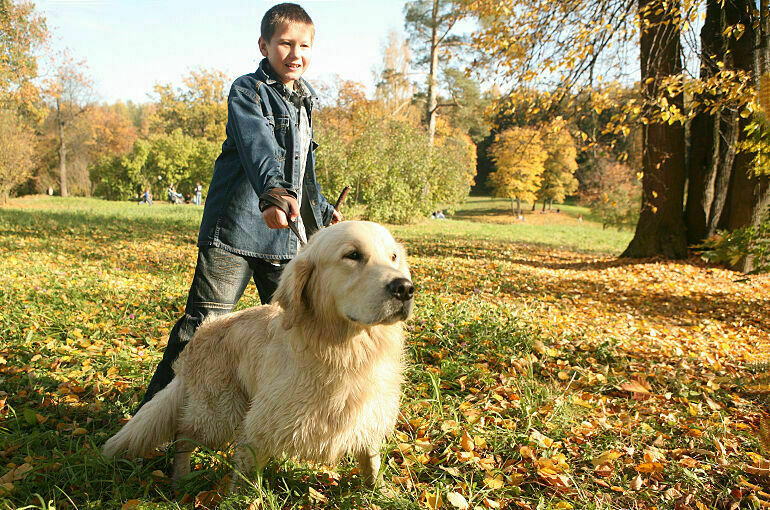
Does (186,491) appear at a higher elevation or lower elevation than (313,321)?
lower

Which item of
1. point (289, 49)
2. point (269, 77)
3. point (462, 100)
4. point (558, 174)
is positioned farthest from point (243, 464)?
point (558, 174)

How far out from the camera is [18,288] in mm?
5320

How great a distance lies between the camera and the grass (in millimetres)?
2451

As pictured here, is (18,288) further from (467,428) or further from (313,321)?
(467,428)

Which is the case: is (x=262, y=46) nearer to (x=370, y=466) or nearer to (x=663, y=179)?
(x=370, y=466)

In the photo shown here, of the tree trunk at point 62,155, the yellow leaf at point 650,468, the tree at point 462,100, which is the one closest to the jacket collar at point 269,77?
the yellow leaf at point 650,468

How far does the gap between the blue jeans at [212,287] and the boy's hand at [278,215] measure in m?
0.63

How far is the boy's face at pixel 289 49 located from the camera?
2.62 m

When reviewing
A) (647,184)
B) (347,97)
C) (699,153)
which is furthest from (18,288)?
(347,97)

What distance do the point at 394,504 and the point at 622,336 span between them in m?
3.83

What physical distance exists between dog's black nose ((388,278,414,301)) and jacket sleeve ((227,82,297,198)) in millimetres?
832

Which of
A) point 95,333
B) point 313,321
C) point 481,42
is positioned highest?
point 481,42

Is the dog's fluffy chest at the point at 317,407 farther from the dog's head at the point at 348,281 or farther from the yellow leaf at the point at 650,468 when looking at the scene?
the yellow leaf at the point at 650,468

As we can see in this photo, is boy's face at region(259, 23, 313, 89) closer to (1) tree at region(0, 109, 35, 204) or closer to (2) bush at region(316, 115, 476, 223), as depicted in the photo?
(2) bush at region(316, 115, 476, 223)
